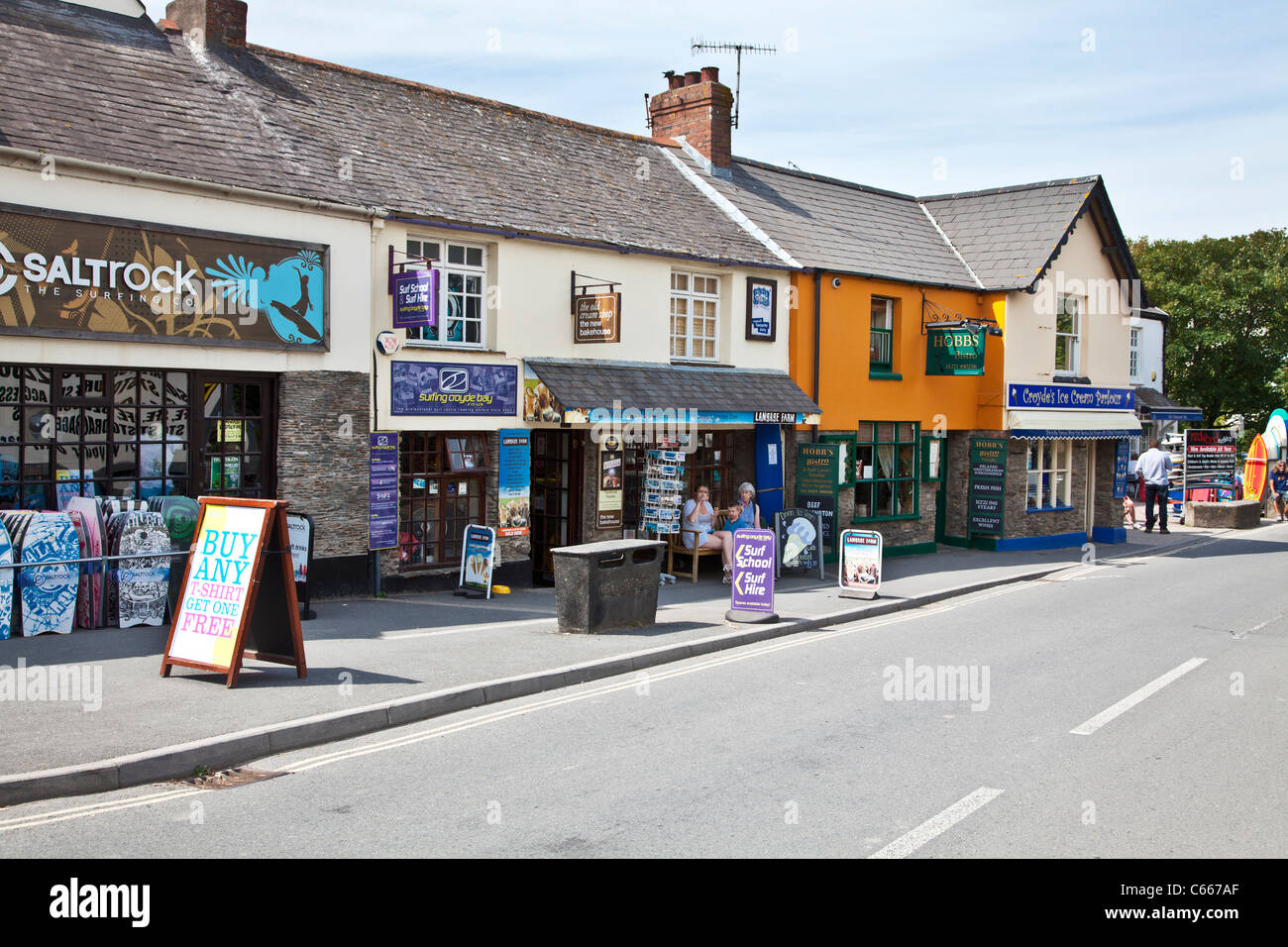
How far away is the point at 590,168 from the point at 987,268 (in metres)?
9.61

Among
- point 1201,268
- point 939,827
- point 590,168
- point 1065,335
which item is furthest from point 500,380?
point 1201,268

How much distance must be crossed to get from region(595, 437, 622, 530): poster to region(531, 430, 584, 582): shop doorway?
326mm

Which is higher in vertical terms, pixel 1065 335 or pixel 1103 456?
pixel 1065 335

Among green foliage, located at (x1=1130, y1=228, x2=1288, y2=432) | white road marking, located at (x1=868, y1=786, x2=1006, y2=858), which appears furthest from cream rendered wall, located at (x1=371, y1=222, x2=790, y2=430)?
green foliage, located at (x1=1130, y1=228, x2=1288, y2=432)

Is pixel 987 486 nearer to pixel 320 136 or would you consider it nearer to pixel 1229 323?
pixel 320 136

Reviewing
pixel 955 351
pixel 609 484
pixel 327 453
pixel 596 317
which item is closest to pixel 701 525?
pixel 609 484

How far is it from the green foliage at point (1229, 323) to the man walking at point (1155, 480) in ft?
63.5

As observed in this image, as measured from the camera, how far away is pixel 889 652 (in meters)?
11.9

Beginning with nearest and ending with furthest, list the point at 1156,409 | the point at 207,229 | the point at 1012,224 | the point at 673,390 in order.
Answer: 1. the point at 207,229
2. the point at 673,390
3. the point at 1012,224
4. the point at 1156,409

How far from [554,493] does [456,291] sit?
3671 millimetres

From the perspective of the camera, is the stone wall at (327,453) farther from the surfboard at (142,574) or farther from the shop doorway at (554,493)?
the shop doorway at (554,493)

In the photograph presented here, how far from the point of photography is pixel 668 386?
1734 cm

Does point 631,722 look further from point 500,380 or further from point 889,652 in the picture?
point 500,380
